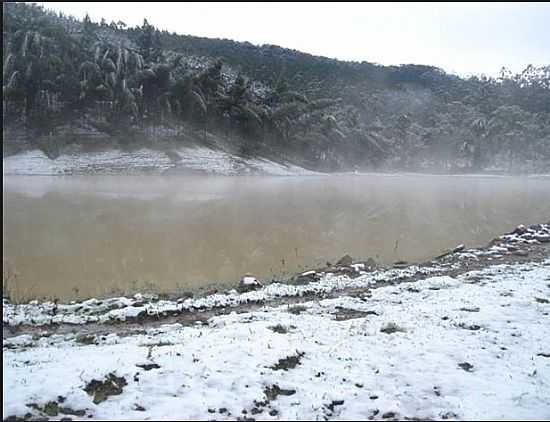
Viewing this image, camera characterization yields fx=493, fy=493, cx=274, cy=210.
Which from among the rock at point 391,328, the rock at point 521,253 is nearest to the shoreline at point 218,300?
the rock at point 521,253

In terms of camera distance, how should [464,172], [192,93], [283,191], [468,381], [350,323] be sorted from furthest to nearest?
[464,172] < [192,93] < [283,191] < [350,323] < [468,381]

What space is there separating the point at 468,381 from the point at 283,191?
107 ft

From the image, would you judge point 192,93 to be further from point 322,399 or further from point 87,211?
point 322,399

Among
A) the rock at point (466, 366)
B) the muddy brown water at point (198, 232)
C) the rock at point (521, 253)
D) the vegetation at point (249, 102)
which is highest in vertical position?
the vegetation at point (249, 102)

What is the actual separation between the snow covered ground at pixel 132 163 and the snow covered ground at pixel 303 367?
41085 mm

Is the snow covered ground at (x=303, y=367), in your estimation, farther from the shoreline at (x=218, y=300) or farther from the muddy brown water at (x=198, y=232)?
the muddy brown water at (x=198, y=232)

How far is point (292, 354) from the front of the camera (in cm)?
708

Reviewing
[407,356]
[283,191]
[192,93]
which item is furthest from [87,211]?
[192,93]

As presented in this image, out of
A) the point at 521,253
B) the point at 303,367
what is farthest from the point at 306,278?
the point at 521,253

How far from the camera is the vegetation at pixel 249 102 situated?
54.6m

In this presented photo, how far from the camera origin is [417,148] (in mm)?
94125

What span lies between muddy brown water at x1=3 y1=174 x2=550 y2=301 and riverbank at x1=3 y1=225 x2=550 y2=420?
2.90 meters

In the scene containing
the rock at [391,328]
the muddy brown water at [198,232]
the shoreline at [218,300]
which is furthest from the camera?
the muddy brown water at [198,232]

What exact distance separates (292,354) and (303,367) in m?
0.42
